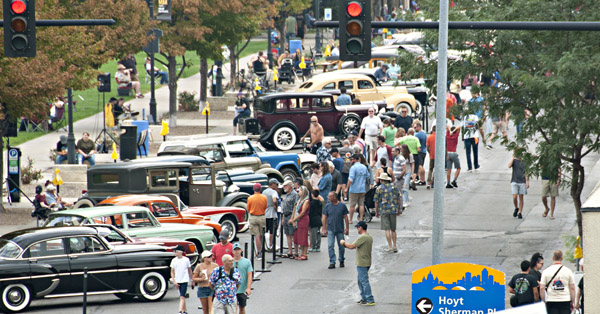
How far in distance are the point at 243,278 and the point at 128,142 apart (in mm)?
14789

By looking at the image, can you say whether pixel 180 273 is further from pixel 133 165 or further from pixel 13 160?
pixel 13 160

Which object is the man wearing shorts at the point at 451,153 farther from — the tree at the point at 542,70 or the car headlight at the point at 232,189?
the tree at the point at 542,70

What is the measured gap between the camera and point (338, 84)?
127ft

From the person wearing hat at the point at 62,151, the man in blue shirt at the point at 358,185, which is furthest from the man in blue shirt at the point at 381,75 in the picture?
the man in blue shirt at the point at 358,185

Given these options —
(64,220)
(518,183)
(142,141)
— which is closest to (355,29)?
(64,220)

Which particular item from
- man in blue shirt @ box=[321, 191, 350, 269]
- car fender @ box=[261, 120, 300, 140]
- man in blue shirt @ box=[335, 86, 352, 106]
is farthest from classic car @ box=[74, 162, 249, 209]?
man in blue shirt @ box=[335, 86, 352, 106]

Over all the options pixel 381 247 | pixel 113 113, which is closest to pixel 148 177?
pixel 381 247

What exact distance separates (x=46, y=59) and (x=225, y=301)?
11676mm

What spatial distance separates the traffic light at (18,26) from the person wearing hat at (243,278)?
15.2ft

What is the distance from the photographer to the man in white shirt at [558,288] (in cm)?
1531

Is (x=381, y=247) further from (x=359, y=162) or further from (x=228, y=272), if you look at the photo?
(x=228, y=272)

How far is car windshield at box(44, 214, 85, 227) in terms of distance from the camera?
1933 centimetres

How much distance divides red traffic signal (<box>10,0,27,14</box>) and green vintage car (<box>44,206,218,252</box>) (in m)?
5.91

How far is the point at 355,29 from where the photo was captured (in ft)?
44.8
